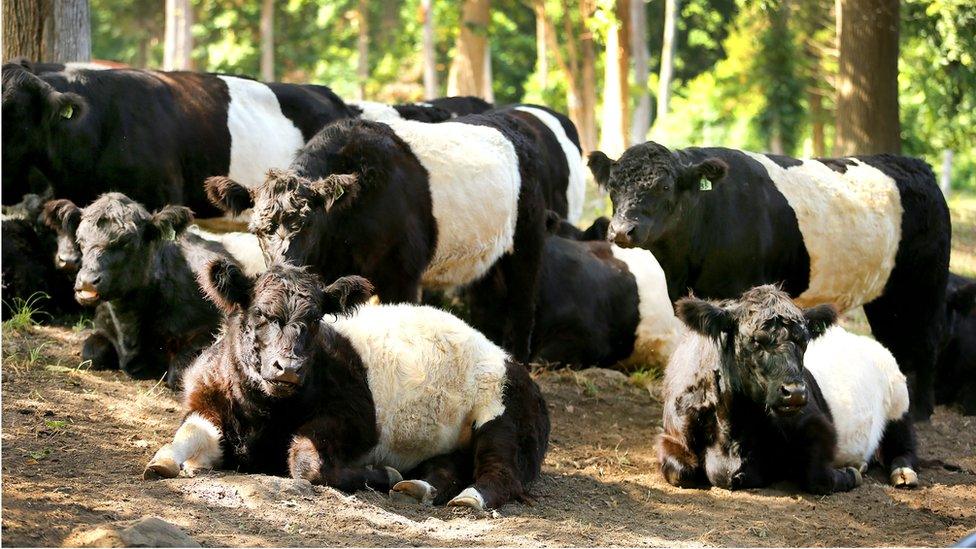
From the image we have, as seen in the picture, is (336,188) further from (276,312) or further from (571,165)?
(571,165)

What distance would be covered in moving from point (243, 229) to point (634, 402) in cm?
384

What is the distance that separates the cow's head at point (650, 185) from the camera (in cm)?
876

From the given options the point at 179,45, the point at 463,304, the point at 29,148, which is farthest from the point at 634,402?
the point at 179,45

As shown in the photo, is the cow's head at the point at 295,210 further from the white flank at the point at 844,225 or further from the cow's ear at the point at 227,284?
the white flank at the point at 844,225

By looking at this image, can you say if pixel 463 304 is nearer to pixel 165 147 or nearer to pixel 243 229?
pixel 243 229

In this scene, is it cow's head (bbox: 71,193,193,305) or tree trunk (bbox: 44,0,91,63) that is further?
tree trunk (bbox: 44,0,91,63)

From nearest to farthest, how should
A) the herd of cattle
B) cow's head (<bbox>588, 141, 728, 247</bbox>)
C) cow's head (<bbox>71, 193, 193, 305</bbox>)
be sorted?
the herd of cattle → cow's head (<bbox>71, 193, 193, 305</bbox>) → cow's head (<bbox>588, 141, 728, 247</bbox>)

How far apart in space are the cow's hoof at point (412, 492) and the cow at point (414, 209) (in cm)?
193

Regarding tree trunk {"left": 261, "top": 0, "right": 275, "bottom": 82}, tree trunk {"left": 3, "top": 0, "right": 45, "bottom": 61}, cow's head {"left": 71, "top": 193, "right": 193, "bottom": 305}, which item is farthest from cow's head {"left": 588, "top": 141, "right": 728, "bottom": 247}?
tree trunk {"left": 261, "top": 0, "right": 275, "bottom": 82}

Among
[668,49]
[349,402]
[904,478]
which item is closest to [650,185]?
[904,478]

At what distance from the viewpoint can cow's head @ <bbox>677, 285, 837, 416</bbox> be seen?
7.31 m

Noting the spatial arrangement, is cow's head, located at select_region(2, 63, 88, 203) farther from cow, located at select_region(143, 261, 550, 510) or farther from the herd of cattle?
cow, located at select_region(143, 261, 550, 510)

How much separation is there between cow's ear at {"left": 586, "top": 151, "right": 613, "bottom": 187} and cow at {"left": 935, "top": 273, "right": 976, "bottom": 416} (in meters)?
4.34

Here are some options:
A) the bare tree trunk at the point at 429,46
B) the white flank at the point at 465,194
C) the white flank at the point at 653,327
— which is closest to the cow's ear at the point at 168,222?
the white flank at the point at 465,194
